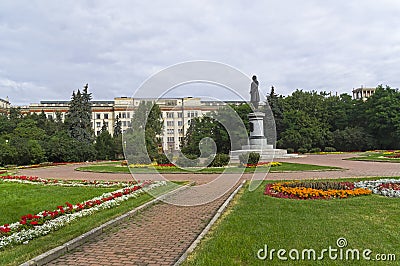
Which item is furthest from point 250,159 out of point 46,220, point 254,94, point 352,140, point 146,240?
A: point 352,140

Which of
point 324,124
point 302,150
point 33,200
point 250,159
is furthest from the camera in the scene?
point 324,124

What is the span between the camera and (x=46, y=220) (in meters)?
7.55

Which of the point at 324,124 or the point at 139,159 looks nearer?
the point at 139,159

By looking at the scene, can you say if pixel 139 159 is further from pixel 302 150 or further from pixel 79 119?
pixel 79 119

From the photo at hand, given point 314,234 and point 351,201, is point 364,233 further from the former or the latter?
point 351,201

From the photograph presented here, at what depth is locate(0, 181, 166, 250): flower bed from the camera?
20.8ft

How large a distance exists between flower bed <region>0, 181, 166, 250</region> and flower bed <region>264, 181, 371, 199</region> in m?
4.45

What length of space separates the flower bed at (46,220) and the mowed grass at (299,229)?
10.5 feet

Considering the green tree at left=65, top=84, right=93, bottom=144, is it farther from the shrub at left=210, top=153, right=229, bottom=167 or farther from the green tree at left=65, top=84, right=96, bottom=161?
the shrub at left=210, top=153, right=229, bottom=167

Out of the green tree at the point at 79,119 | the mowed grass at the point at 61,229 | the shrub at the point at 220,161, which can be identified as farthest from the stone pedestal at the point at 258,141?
the green tree at the point at 79,119

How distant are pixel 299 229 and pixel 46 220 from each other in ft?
16.8

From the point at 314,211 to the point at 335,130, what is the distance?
150 feet

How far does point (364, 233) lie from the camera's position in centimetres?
566

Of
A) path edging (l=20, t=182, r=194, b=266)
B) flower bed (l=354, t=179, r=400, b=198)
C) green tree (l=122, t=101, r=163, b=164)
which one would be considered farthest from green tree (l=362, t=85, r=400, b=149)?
path edging (l=20, t=182, r=194, b=266)
